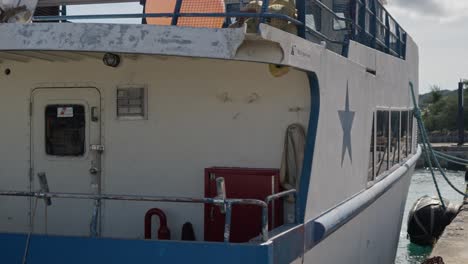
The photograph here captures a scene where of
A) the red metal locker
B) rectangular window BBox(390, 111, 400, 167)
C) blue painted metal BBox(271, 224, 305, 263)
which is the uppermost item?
rectangular window BBox(390, 111, 400, 167)

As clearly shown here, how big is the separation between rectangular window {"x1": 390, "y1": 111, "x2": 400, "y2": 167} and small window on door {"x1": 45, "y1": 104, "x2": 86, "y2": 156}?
16.3ft

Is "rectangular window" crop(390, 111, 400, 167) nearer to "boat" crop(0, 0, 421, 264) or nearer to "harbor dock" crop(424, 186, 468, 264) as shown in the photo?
"harbor dock" crop(424, 186, 468, 264)

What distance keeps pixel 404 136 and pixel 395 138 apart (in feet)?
5.07

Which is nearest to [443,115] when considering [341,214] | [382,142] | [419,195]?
[419,195]

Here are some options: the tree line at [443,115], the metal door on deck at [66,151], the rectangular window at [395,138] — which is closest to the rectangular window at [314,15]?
the metal door on deck at [66,151]

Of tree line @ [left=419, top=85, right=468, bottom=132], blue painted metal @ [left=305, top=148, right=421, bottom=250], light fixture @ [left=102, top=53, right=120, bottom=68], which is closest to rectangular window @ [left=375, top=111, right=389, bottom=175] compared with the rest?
blue painted metal @ [left=305, top=148, right=421, bottom=250]

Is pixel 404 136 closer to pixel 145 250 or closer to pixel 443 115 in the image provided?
pixel 145 250

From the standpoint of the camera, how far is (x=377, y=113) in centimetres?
812

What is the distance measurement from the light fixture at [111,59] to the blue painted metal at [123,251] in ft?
5.27

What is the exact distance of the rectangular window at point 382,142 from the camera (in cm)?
829

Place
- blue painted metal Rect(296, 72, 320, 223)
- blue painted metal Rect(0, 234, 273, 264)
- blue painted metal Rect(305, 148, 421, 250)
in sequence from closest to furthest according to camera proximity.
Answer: blue painted metal Rect(0, 234, 273, 264), blue painted metal Rect(296, 72, 320, 223), blue painted metal Rect(305, 148, 421, 250)

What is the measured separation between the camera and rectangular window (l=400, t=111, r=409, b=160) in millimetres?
10898

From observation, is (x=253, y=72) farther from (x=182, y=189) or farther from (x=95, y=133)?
(x=95, y=133)

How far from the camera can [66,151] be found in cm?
610
